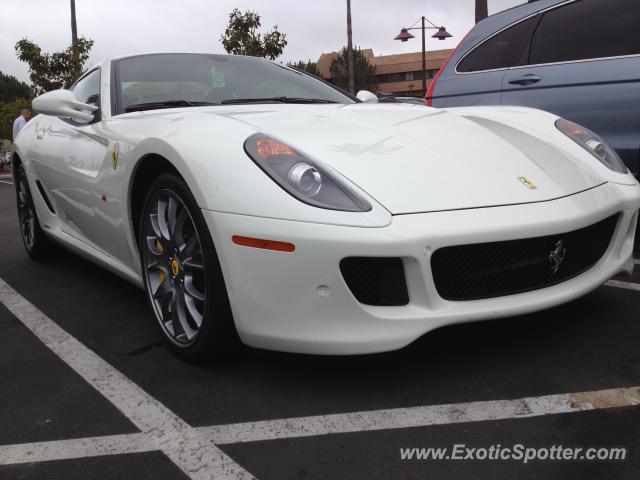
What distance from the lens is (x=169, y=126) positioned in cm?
251

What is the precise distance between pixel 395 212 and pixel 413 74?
7259cm

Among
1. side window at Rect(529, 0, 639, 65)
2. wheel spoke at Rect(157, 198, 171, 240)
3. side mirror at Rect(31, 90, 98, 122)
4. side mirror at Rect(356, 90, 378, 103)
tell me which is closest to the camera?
wheel spoke at Rect(157, 198, 171, 240)

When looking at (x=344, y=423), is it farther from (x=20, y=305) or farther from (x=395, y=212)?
(x=20, y=305)

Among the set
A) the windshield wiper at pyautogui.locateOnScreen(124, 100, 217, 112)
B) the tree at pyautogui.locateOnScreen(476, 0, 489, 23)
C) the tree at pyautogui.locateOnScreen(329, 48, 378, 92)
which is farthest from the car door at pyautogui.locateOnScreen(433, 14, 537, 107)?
the tree at pyautogui.locateOnScreen(329, 48, 378, 92)

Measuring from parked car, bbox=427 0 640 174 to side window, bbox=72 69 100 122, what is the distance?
2.29m

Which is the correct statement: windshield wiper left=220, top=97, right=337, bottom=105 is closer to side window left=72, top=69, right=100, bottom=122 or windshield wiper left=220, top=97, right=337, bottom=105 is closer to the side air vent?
side window left=72, top=69, right=100, bottom=122

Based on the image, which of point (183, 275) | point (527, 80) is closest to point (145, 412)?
point (183, 275)

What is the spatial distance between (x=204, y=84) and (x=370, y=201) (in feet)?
5.17

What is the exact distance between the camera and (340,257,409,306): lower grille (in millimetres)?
1987

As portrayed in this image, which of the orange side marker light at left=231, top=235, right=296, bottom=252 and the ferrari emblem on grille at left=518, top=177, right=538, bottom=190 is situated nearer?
the orange side marker light at left=231, top=235, right=296, bottom=252

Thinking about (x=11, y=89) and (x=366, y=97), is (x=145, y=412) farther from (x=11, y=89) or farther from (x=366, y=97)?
(x=11, y=89)

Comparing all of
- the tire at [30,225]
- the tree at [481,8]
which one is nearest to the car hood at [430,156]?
the tire at [30,225]

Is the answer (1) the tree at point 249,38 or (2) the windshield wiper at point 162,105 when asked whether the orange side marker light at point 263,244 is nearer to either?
(2) the windshield wiper at point 162,105

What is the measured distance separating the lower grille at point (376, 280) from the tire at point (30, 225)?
9.41 ft
